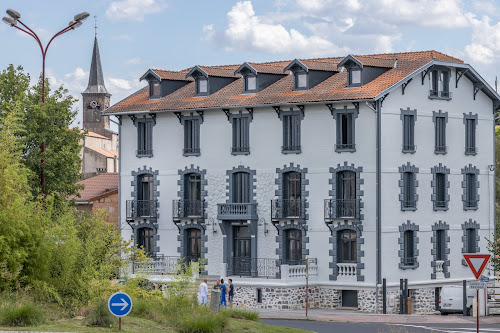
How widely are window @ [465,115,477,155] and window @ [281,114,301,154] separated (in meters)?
8.69

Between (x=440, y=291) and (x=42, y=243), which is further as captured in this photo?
(x=440, y=291)

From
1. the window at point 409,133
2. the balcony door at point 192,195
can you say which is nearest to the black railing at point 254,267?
the balcony door at point 192,195

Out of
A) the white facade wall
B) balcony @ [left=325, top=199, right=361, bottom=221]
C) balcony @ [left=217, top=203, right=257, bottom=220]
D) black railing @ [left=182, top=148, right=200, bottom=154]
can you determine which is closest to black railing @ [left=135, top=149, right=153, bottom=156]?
the white facade wall

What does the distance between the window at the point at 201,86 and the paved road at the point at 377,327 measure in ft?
52.1

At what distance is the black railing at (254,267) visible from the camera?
2079 inches

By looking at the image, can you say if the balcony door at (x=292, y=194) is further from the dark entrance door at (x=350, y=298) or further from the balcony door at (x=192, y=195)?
the balcony door at (x=192, y=195)

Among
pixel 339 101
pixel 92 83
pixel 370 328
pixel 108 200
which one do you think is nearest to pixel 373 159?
pixel 339 101

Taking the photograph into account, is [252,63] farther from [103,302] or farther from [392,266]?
[103,302]

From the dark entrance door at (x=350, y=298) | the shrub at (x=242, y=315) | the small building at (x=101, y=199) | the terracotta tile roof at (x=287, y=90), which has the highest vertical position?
the terracotta tile roof at (x=287, y=90)

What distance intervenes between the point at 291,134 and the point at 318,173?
2.44m

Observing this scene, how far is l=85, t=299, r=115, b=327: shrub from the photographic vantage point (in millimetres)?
28141

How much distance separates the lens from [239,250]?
55125 mm

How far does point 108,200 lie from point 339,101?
2218cm

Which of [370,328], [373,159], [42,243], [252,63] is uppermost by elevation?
[252,63]
